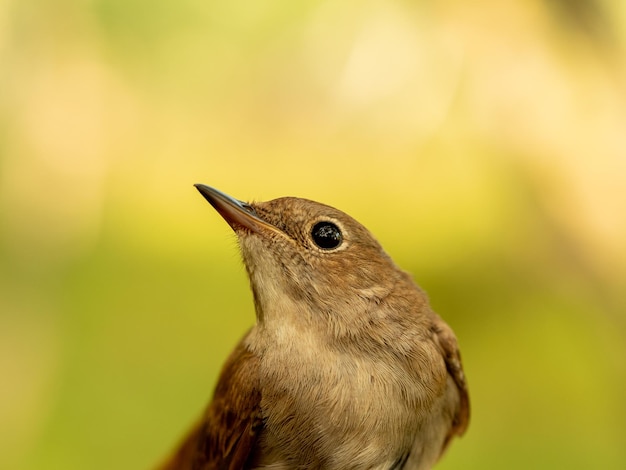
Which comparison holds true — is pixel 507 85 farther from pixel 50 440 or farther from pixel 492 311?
pixel 50 440

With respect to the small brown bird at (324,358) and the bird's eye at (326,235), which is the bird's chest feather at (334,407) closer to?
the small brown bird at (324,358)

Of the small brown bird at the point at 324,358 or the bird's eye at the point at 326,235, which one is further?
the bird's eye at the point at 326,235

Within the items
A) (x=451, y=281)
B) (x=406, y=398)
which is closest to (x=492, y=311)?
(x=451, y=281)

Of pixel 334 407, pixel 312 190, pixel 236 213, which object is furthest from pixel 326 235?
pixel 312 190

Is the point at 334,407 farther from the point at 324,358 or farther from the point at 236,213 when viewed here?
the point at 236,213

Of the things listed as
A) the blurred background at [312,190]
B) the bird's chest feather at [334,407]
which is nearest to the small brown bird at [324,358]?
the bird's chest feather at [334,407]

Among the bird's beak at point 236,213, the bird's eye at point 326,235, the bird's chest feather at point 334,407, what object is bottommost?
the bird's chest feather at point 334,407

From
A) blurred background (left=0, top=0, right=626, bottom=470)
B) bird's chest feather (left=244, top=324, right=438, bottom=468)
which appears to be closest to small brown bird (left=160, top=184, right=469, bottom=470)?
bird's chest feather (left=244, top=324, right=438, bottom=468)
